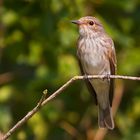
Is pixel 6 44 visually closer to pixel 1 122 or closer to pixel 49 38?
pixel 49 38

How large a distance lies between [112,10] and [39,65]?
1.04 meters

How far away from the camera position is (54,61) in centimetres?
718

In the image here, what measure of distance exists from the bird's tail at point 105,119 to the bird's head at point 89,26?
0.82 metres

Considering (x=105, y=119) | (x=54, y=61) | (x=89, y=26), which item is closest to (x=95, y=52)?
(x=89, y=26)

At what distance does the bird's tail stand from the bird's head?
0.82m

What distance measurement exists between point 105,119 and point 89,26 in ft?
2.98

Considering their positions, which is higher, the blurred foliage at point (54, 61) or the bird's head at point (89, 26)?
the bird's head at point (89, 26)

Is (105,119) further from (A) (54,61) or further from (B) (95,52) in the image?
(A) (54,61)

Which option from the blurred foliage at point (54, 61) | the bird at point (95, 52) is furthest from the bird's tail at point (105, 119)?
the blurred foliage at point (54, 61)

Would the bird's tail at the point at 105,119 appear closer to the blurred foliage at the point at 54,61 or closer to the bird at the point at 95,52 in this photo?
the bird at the point at 95,52

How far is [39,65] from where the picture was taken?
732 centimetres

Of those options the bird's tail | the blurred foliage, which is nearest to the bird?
the bird's tail

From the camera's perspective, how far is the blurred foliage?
700 centimetres

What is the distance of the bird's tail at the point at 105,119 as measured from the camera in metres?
6.61
